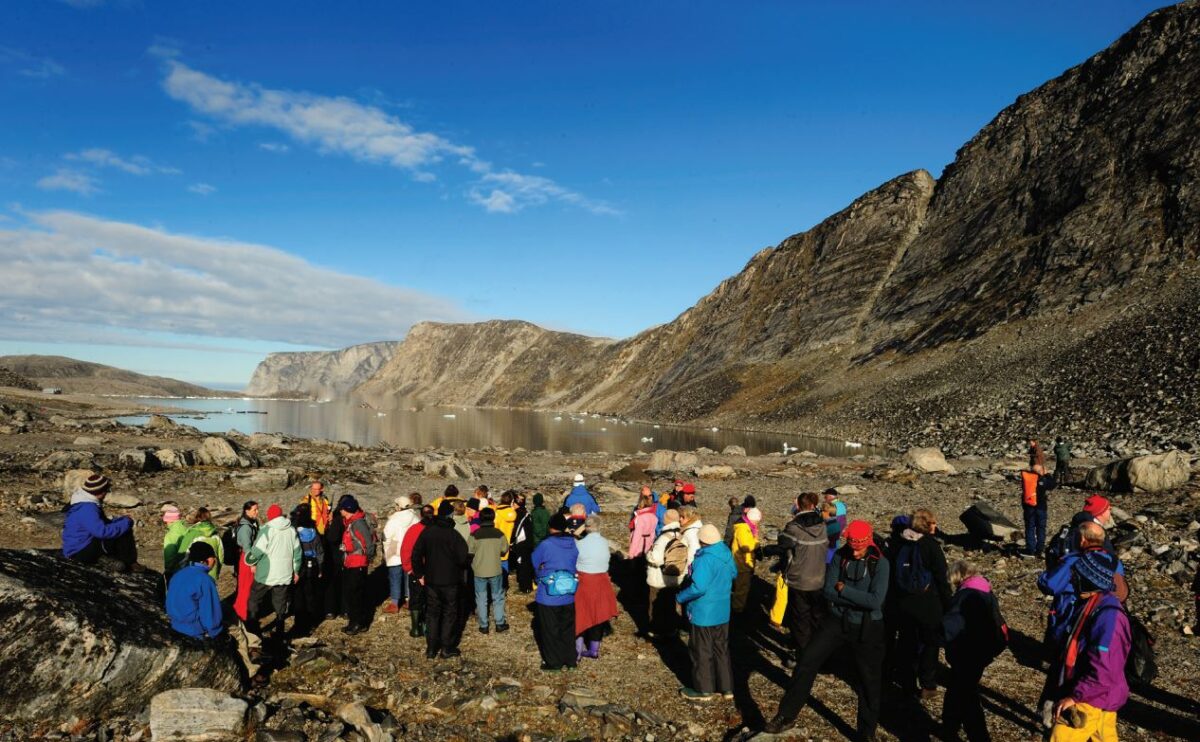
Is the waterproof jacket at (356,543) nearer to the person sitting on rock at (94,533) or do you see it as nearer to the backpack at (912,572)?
the person sitting on rock at (94,533)

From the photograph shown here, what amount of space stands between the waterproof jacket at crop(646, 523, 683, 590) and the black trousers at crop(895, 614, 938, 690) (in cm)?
336

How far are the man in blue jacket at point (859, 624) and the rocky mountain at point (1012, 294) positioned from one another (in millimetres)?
35076

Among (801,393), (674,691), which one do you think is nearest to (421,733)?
(674,691)

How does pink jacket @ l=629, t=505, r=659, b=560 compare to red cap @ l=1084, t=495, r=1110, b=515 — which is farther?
pink jacket @ l=629, t=505, r=659, b=560

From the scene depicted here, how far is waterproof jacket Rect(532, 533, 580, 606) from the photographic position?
9.43m

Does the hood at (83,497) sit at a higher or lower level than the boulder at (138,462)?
higher

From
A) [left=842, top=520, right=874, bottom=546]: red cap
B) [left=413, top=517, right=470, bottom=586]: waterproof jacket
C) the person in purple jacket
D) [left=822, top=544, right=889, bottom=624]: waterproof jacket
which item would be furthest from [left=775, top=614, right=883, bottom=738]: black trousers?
[left=413, top=517, right=470, bottom=586]: waterproof jacket

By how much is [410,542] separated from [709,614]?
16.6 feet

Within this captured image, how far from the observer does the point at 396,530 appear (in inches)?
463

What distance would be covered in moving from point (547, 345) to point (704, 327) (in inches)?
3108

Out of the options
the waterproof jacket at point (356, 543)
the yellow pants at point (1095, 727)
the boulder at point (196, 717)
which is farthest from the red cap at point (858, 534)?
the waterproof jacket at point (356, 543)

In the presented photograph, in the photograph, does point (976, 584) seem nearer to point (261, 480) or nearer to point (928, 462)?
point (261, 480)

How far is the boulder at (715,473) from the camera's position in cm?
3484

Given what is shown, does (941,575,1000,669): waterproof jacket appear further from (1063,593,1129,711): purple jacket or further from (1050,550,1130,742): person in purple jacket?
(1063,593,1129,711): purple jacket
